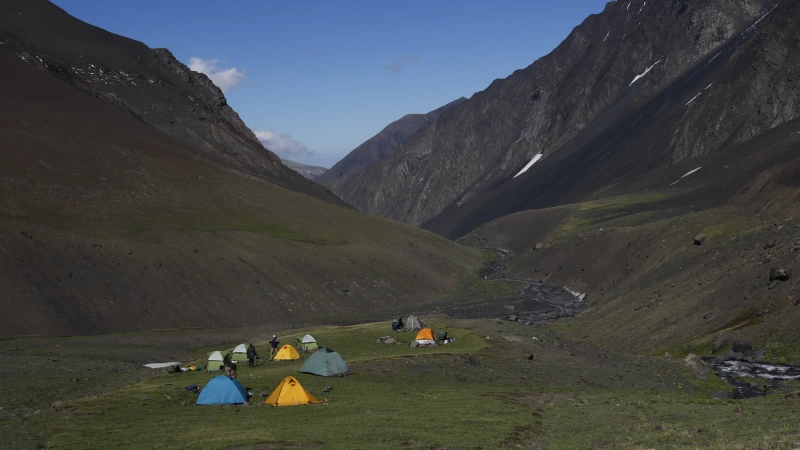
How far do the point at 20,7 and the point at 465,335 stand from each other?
504 feet

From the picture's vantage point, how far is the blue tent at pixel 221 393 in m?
37.4

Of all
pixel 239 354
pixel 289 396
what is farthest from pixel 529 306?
pixel 289 396

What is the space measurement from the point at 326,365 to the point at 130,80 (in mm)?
150538

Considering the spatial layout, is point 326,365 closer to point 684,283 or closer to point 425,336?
point 425,336

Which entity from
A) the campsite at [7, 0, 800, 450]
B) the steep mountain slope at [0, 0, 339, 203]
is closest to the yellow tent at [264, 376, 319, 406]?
the campsite at [7, 0, 800, 450]

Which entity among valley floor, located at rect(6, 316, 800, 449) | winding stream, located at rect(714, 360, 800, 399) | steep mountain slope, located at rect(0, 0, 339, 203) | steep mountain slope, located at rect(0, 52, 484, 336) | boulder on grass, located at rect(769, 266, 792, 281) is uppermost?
steep mountain slope, located at rect(0, 0, 339, 203)

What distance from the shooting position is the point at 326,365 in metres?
45.3

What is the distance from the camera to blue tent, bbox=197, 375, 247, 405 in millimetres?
37438

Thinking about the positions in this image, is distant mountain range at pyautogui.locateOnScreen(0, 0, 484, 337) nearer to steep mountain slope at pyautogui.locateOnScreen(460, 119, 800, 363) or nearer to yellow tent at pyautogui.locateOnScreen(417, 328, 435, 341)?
steep mountain slope at pyautogui.locateOnScreen(460, 119, 800, 363)

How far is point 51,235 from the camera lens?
87.0m

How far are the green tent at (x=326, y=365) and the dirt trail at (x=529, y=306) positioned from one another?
43239mm

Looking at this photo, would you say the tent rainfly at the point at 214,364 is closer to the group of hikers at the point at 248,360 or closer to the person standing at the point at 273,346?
the group of hikers at the point at 248,360

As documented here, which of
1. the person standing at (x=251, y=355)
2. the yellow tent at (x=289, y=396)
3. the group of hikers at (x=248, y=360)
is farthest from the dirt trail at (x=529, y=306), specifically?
the yellow tent at (x=289, y=396)

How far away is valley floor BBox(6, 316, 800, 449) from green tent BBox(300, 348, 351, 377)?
70 cm
